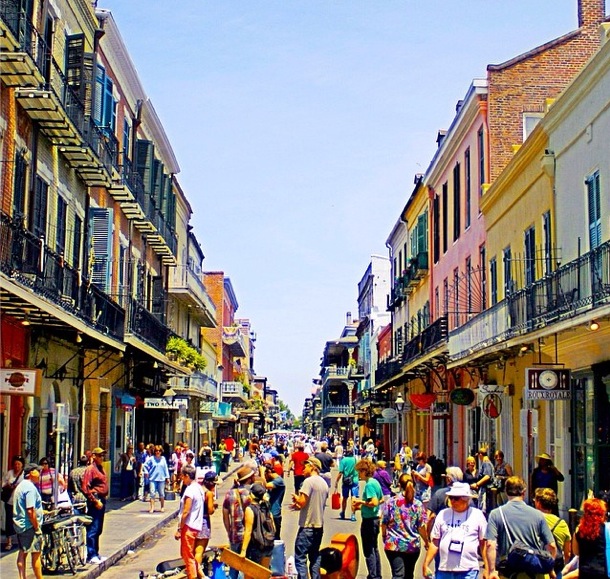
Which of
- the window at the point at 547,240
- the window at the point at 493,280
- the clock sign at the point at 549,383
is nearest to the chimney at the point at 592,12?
the window at the point at 493,280

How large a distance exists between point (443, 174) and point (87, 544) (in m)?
22.0

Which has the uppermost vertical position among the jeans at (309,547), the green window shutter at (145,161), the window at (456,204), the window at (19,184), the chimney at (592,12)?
the chimney at (592,12)

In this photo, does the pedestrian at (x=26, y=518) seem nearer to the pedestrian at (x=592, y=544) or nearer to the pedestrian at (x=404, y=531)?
the pedestrian at (x=404, y=531)

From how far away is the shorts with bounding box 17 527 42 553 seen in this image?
12258 mm

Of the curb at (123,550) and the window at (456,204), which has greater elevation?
the window at (456,204)

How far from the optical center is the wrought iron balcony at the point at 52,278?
1523cm

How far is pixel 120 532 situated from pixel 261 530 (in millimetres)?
9344

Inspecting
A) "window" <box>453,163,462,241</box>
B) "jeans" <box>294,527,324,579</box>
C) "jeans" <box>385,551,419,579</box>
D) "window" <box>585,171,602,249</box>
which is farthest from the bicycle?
"window" <box>453,163,462,241</box>

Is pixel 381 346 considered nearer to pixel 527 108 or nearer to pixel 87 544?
pixel 527 108

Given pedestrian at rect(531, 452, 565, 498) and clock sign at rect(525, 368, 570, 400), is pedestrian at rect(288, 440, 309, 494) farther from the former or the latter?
pedestrian at rect(531, 452, 565, 498)

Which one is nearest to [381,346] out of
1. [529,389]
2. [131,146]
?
[131,146]

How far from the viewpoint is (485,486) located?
2028cm

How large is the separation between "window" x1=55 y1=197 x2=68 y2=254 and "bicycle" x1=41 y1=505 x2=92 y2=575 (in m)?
7.74

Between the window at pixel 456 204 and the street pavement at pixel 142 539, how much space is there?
1021 cm
